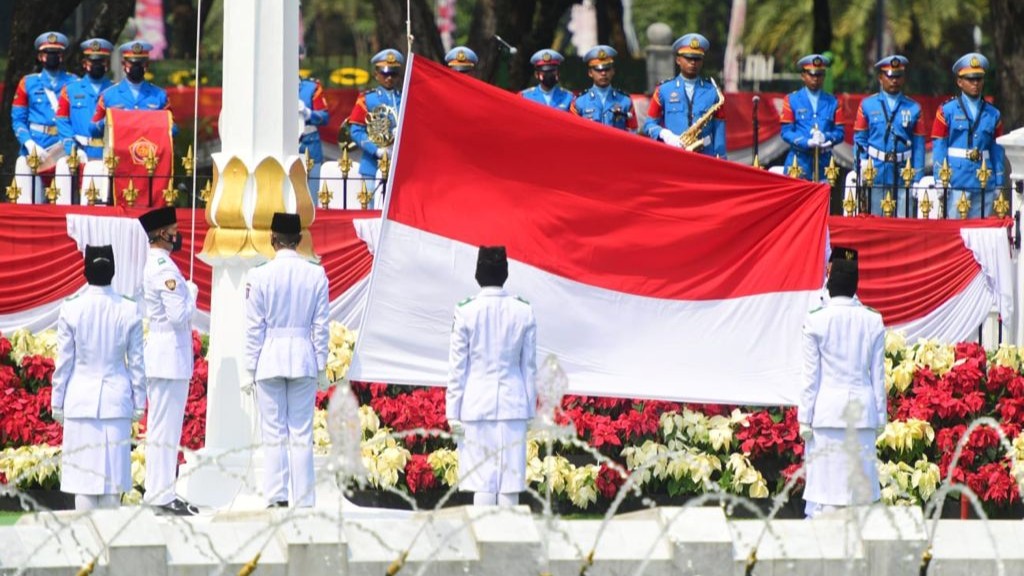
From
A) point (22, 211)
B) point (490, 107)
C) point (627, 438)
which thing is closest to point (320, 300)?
point (490, 107)

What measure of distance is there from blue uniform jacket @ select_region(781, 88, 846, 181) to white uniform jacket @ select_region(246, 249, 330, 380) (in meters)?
8.72

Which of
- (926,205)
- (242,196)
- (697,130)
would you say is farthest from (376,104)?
(242,196)

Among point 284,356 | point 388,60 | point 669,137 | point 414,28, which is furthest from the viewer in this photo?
point 414,28

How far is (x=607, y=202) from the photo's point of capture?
537 inches

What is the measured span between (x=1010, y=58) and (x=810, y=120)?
2.89 metres

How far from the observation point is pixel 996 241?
17.4 m

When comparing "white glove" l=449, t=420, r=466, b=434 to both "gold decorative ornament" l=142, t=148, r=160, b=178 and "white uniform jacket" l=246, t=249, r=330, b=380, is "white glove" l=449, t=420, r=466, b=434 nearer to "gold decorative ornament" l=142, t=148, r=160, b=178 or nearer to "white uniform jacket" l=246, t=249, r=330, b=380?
"white uniform jacket" l=246, t=249, r=330, b=380

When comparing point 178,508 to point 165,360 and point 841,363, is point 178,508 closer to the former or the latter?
point 165,360

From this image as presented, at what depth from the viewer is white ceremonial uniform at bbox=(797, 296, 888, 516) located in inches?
492

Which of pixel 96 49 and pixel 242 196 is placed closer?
pixel 242 196

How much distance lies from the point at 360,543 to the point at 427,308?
396 centimetres

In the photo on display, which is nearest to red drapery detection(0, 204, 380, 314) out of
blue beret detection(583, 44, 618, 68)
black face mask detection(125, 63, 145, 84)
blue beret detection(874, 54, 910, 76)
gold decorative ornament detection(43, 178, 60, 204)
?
gold decorative ornament detection(43, 178, 60, 204)

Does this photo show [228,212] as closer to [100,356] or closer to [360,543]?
[100,356]

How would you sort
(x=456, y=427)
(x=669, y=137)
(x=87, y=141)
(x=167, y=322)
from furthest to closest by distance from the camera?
(x=87, y=141), (x=669, y=137), (x=167, y=322), (x=456, y=427)
